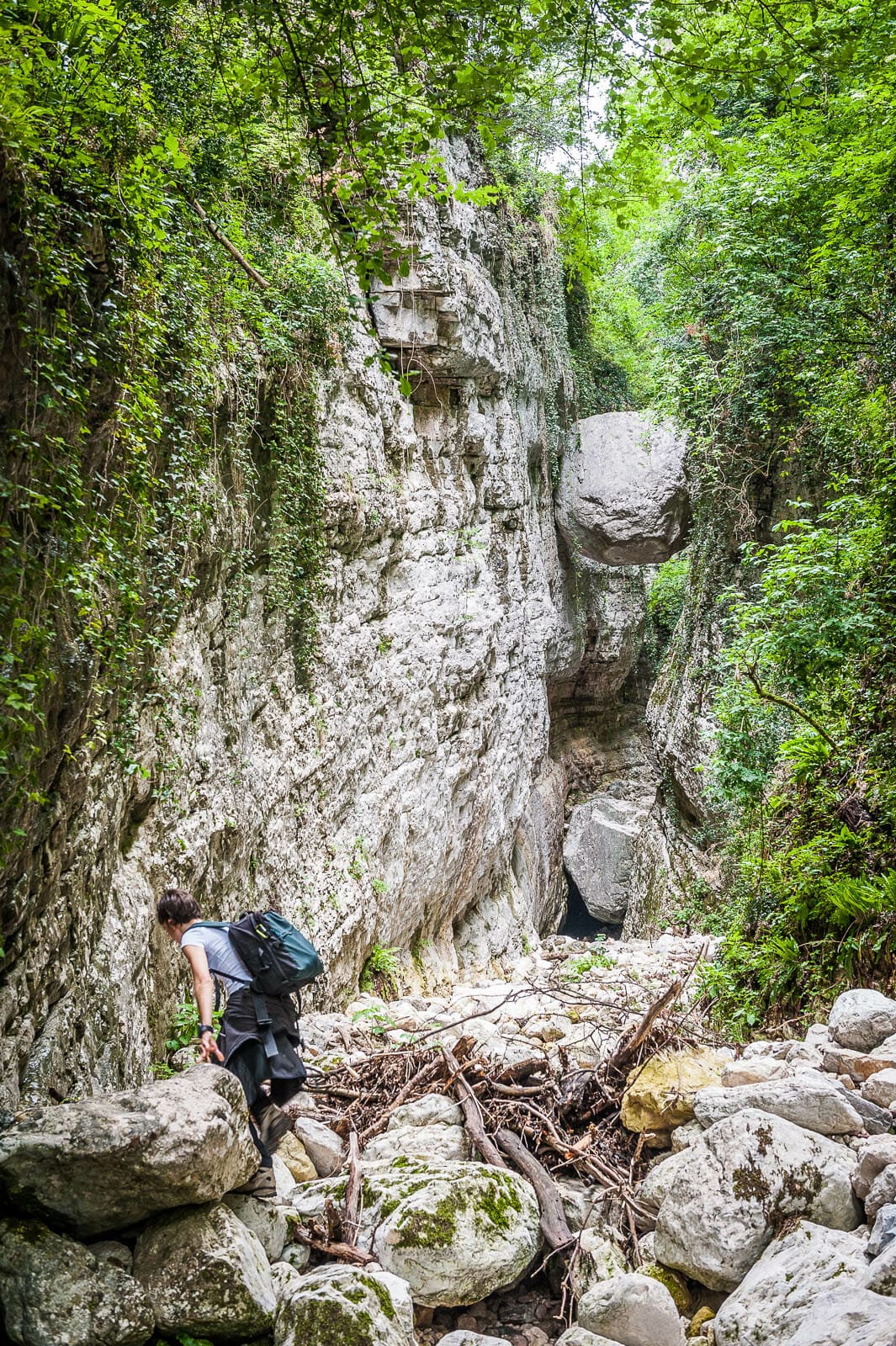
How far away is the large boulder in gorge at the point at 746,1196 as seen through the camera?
2.73 metres

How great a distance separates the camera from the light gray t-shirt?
3236 millimetres

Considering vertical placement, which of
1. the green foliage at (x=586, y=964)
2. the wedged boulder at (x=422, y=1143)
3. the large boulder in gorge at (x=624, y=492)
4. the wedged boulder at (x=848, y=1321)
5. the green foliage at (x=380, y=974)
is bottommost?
the green foliage at (x=586, y=964)

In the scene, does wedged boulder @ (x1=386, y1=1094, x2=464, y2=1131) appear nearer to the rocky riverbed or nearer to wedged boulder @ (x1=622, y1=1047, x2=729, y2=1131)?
the rocky riverbed

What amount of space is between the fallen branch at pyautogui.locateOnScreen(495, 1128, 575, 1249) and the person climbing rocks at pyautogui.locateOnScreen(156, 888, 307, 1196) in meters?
1.03

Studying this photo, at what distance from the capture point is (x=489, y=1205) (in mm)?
2965

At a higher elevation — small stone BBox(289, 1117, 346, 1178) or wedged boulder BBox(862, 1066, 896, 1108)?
wedged boulder BBox(862, 1066, 896, 1108)

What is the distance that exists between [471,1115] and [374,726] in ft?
15.2

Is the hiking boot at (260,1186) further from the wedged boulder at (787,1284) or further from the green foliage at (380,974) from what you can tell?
the green foliage at (380,974)

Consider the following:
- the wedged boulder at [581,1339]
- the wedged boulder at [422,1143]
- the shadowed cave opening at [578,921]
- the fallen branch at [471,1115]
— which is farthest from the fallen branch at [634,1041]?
the shadowed cave opening at [578,921]

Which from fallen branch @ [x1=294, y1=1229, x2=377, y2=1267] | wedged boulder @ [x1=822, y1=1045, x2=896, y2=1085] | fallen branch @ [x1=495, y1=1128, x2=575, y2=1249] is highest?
fallen branch @ [x1=294, y1=1229, x2=377, y2=1267]

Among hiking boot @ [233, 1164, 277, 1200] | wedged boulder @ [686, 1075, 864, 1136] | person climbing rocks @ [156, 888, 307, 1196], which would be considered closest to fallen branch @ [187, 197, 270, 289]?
person climbing rocks @ [156, 888, 307, 1196]

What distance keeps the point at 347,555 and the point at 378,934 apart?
372cm

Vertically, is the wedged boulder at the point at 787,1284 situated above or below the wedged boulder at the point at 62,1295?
below

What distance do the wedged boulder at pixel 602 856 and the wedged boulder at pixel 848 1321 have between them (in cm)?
1657
